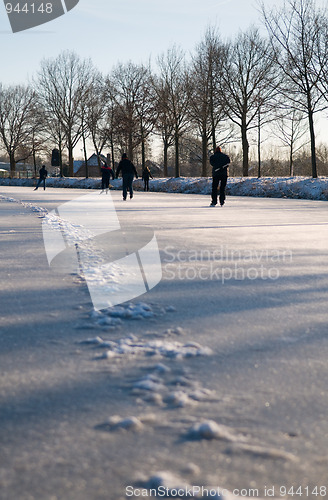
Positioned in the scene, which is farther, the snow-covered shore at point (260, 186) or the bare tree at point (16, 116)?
the bare tree at point (16, 116)

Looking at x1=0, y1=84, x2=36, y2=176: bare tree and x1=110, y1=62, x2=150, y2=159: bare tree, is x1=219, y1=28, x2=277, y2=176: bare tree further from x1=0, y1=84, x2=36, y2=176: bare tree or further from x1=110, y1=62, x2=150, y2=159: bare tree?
x1=0, y1=84, x2=36, y2=176: bare tree

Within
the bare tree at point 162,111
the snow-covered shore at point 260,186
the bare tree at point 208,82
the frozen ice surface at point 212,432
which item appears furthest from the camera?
the bare tree at point 162,111

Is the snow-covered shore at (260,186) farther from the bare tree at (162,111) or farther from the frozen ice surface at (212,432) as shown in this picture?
the frozen ice surface at (212,432)

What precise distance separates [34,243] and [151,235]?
1.77 meters

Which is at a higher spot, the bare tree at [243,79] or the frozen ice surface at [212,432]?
the bare tree at [243,79]

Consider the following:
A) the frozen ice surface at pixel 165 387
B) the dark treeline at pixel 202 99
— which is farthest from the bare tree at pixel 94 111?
the frozen ice surface at pixel 165 387

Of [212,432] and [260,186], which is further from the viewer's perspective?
[260,186]

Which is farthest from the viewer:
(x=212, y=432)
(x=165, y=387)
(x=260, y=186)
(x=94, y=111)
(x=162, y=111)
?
(x=94, y=111)

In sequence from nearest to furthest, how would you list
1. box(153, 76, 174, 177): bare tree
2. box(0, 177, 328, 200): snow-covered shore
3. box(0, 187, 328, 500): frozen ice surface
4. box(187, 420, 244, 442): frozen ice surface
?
box(0, 187, 328, 500): frozen ice surface
box(187, 420, 244, 442): frozen ice surface
box(0, 177, 328, 200): snow-covered shore
box(153, 76, 174, 177): bare tree

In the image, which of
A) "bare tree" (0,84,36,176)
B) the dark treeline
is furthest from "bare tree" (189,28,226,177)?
"bare tree" (0,84,36,176)

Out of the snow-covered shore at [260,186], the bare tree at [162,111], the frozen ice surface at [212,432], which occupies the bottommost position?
the frozen ice surface at [212,432]

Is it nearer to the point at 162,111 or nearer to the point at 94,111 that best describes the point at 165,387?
the point at 162,111

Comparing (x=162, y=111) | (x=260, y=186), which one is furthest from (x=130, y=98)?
(x=260, y=186)

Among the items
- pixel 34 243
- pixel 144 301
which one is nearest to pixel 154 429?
pixel 144 301
